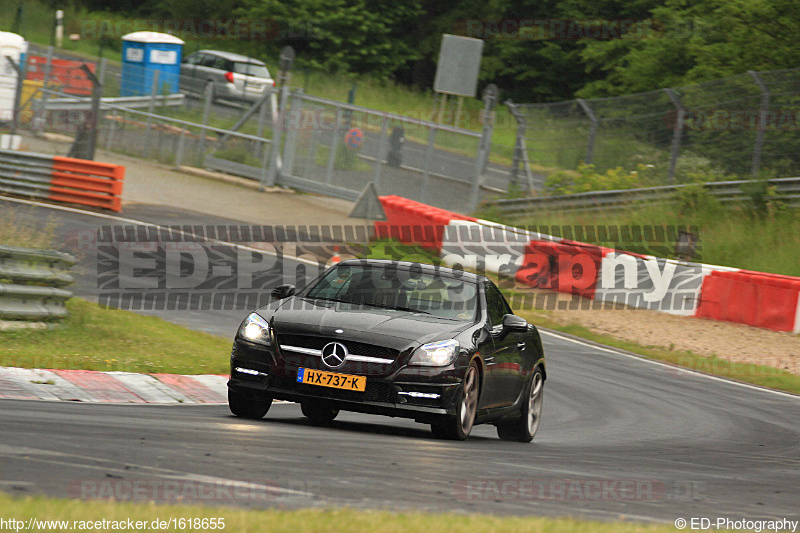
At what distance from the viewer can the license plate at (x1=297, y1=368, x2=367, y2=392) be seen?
863cm

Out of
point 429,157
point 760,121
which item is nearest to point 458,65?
point 429,157

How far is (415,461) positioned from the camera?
295 inches

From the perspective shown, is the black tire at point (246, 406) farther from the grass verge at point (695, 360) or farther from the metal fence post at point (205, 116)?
the metal fence post at point (205, 116)

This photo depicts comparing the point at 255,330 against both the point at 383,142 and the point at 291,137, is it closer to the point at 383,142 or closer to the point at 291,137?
the point at 383,142

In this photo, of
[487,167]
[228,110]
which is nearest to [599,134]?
[487,167]

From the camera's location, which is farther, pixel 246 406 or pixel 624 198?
pixel 624 198

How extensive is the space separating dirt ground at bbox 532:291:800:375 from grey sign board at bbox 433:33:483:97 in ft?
35.1

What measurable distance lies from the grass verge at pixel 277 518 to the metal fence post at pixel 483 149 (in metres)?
23.2

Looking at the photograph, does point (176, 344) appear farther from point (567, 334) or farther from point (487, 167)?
point (487, 167)

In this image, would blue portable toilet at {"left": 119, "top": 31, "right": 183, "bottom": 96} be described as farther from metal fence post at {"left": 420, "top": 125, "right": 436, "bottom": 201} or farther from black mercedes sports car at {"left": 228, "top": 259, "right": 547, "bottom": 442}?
black mercedes sports car at {"left": 228, "top": 259, "right": 547, "bottom": 442}

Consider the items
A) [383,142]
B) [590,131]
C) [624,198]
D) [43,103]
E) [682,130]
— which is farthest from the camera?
[43,103]

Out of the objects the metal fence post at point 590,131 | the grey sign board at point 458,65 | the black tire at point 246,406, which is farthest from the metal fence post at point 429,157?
the black tire at point 246,406

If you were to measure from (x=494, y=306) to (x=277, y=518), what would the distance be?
542 centimetres

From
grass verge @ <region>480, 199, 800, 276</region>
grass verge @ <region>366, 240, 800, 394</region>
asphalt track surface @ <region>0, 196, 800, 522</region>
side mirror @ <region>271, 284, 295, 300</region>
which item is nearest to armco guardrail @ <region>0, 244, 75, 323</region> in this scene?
asphalt track surface @ <region>0, 196, 800, 522</region>
